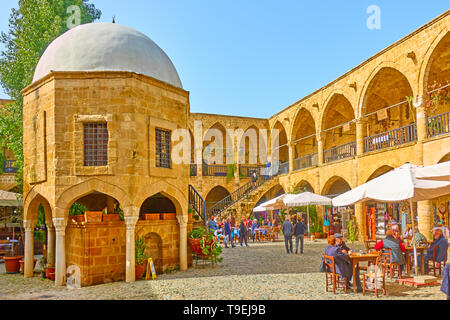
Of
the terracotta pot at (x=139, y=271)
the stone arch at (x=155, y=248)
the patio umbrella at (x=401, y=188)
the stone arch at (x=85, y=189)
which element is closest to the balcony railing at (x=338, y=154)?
the patio umbrella at (x=401, y=188)

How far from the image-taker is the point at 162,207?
1130 centimetres

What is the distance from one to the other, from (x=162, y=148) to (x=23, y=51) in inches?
301

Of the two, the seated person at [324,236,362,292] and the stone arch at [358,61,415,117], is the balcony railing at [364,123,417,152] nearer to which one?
the stone arch at [358,61,415,117]

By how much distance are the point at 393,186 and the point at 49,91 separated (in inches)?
302

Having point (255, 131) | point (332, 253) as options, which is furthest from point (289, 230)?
point (255, 131)

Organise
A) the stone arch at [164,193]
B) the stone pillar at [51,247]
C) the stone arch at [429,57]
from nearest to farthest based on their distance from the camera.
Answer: the stone arch at [164,193], the stone pillar at [51,247], the stone arch at [429,57]

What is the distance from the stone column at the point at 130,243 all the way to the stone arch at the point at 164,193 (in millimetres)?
238

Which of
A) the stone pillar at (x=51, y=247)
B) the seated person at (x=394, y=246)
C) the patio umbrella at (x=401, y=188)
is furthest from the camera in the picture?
the stone pillar at (x=51, y=247)

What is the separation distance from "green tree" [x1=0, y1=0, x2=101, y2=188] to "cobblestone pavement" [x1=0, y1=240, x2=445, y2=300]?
5429mm

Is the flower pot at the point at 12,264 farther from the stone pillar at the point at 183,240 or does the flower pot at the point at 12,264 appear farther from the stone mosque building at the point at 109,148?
the stone pillar at the point at 183,240

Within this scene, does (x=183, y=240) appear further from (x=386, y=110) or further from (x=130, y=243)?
(x=386, y=110)

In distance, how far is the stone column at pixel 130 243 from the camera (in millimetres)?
8453

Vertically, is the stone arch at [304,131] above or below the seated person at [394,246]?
above
